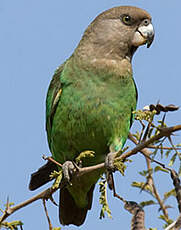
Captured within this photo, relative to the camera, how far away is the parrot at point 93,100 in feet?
11.7

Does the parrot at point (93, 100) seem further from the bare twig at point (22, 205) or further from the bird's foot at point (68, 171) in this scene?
the bare twig at point (22, 205)

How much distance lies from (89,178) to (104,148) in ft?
1.43

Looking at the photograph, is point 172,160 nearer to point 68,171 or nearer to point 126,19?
point 68,171

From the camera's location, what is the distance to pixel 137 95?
4086 mm

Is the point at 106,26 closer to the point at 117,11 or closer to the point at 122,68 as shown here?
the point at 117,11

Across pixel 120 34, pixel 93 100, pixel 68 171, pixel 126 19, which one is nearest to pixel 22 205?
pixel 68 171

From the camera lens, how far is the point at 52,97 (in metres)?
3.92

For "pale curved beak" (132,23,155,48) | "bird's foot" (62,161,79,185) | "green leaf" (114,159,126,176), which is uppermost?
"pale curved beak" (132,23,155,48)

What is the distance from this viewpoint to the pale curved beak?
13.2 ft

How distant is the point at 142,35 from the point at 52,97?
1.11 metres

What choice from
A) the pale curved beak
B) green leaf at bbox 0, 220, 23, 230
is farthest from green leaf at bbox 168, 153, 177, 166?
the pale curved beak

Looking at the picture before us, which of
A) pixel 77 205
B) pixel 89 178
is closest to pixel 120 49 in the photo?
pixel 89 178

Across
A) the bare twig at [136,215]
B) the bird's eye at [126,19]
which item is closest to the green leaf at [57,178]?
the bare twig at [136,215]

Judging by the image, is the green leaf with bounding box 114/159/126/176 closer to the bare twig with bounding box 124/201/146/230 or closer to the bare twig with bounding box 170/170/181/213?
the bare twig with bounding box 124/201/146/230
